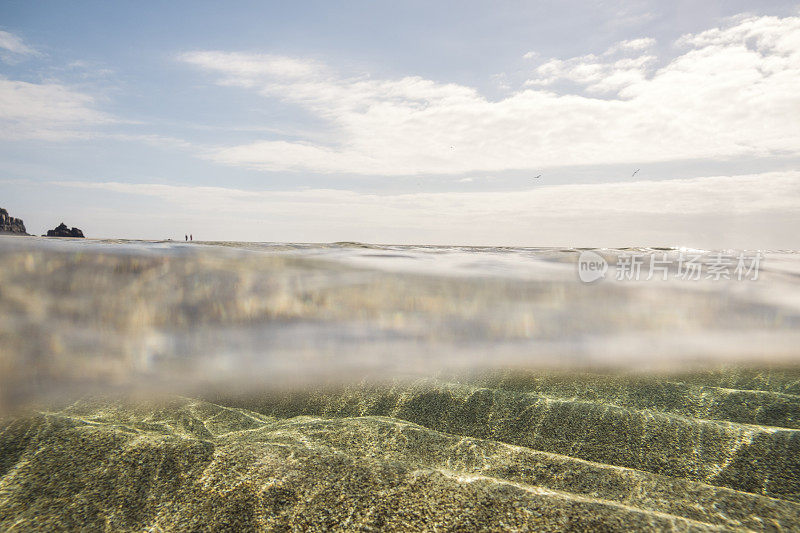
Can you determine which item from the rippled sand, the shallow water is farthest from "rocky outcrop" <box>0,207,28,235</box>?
the rippled sand

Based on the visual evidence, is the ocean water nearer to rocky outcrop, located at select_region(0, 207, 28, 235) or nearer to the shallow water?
the shallow water

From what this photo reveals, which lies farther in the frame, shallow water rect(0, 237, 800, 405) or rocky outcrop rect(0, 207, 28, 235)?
rocky outcrop rect(0, 207, 28, 235)

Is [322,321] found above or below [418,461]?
above

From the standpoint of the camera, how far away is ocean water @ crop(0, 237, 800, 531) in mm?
1347

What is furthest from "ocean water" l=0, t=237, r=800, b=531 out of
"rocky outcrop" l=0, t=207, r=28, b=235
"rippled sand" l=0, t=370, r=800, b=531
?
"rocky outcrop" l=0, t=207, r=28, b=235

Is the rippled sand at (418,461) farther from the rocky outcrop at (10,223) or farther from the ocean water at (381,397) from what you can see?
the rocky outcrop at (10,223)

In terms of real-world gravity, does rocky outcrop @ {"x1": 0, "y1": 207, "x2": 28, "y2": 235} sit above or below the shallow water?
above

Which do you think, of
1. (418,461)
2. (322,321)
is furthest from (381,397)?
(322,321)

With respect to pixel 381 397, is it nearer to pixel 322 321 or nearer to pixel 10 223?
pixel 322 321

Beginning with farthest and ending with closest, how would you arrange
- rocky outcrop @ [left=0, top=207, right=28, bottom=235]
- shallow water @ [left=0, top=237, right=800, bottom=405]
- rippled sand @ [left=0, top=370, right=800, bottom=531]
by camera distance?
rocky outcrop @ [left=0, top=207, right=28, bottom=235] → shallow water @ [left=0, top=237, right=800, bottom=405] → rippled sand @ [left=0, top=370, right=800, bottom=531]

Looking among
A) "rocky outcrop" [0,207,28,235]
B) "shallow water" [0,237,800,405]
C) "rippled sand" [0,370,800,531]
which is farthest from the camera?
"rocky outcrop" [0,207,28,235]

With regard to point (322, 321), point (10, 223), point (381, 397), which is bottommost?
point (381, 397)

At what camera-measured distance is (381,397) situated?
2.78 metres

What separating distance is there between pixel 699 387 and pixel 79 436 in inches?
154
